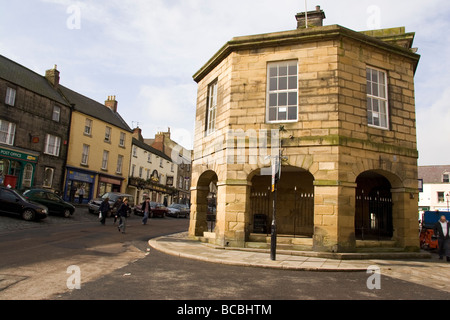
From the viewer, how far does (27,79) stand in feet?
87.3

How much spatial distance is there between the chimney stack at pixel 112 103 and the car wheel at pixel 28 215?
80.3 ft

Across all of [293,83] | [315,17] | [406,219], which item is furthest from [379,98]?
[315,17]

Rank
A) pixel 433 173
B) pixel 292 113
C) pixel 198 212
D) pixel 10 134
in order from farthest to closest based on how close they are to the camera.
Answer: pixel 433 173 → pixel 10 134 → pixel 198 212 → pixel 292 113

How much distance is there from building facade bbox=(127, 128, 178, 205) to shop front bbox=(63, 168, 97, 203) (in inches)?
243

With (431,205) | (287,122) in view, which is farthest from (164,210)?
(431,205)

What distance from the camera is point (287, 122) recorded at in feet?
37.6

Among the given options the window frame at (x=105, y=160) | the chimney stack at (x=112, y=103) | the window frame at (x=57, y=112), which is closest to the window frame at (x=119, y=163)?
the window frame at (x=105, y=160)

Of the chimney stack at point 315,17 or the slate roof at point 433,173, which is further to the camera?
the slate roof at point 433,173

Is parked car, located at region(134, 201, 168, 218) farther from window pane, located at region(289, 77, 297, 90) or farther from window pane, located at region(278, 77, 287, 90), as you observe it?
window pane, located at region(289, 77, 297, 90)

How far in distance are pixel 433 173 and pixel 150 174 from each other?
3993 centimetres

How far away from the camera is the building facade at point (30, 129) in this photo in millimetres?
23844

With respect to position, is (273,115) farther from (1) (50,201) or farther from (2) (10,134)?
(2) (10,134)

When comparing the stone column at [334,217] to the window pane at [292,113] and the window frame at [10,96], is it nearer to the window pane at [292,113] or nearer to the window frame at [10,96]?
the window pane at [292,113]

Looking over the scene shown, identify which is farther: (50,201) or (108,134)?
(108,134)
